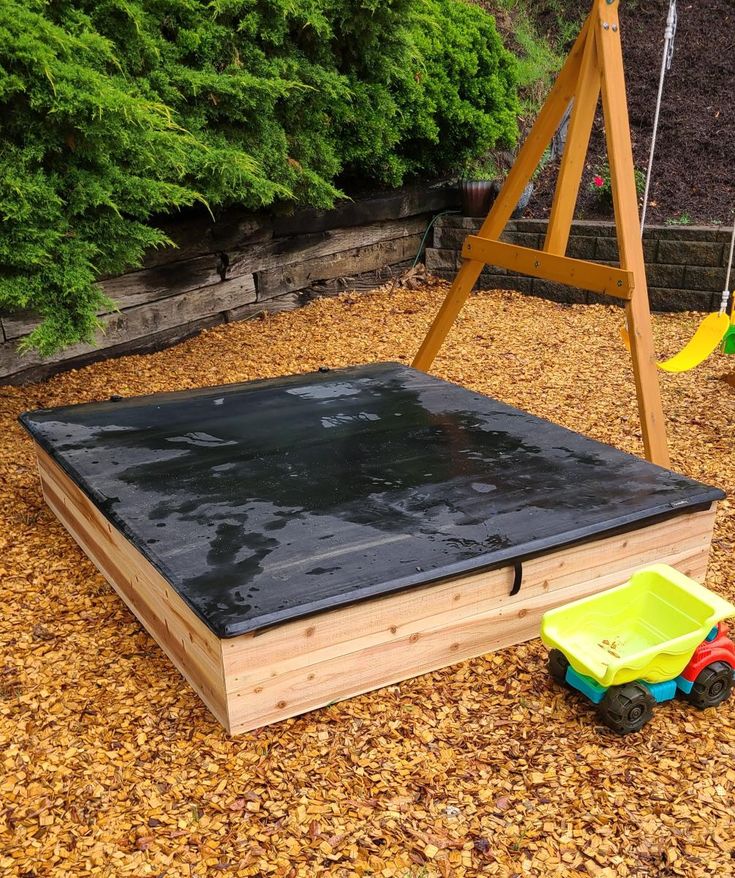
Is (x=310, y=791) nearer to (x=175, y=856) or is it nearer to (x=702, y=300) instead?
(x=175, y=856)

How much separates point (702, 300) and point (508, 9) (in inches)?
177

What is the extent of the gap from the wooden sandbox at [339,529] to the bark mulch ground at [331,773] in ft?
0.29

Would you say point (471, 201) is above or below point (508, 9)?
below

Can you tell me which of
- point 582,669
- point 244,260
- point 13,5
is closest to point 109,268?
point 13,5

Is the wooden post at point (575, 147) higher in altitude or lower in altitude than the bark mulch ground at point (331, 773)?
→ higher

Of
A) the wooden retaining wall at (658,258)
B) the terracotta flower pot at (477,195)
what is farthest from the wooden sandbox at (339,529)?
the terracotta flower pot at (477,195)

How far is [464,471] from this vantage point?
262cm

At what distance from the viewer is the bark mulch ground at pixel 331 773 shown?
1628 millimetres

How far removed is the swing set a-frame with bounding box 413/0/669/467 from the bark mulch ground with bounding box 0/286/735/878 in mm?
747

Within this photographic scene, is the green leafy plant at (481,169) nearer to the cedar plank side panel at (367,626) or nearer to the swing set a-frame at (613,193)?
the swing set a-frame at (613,193)

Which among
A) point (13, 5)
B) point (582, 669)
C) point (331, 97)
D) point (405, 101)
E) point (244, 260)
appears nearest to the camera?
point (582, 669)

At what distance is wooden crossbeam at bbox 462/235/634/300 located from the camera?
2932mm

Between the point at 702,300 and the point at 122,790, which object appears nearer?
the point at 122,790

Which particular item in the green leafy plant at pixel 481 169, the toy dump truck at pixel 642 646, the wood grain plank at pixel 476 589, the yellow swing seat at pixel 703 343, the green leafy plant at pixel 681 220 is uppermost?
the green leafy plant at pixel 481 169
